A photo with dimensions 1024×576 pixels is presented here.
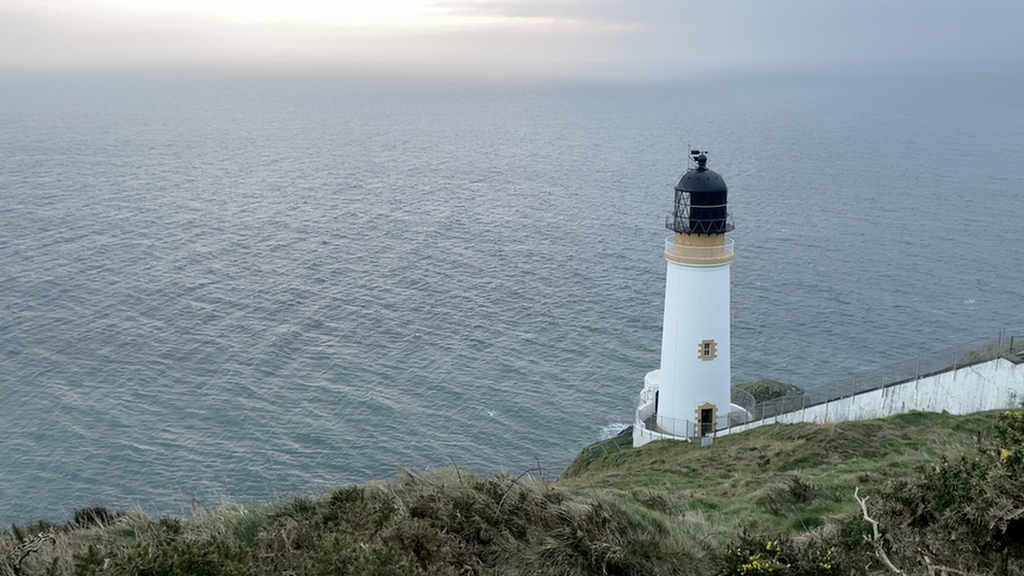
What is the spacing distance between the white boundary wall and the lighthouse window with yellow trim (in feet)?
11.0

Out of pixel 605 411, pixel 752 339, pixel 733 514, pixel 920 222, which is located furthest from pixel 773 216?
pixel 733 514

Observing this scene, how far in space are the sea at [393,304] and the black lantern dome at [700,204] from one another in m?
10.7

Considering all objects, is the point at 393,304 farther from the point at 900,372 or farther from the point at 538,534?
the point at 538,534

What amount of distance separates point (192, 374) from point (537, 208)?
157 ft

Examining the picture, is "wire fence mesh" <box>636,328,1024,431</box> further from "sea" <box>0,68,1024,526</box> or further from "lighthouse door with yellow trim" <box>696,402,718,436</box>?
"sea" <box>0,68,1024,526</box>

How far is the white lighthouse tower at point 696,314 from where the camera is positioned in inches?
1158

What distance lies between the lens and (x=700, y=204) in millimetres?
29453

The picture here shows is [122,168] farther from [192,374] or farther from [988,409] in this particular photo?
[988,409]

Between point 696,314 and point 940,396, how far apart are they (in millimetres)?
8171

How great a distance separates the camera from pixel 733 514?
1413cm

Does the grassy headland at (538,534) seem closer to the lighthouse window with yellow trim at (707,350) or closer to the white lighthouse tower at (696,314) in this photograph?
the white lighthouse tower at (696,314)

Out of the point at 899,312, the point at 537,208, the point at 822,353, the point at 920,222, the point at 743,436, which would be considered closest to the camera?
the point at 743,436

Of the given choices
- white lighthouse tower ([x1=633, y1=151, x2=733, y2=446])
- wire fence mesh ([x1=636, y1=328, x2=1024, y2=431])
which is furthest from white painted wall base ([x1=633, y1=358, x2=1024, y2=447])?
white lighthouse tower ([x1=633, y1=151, x2=733, y2=446])

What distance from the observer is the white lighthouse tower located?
29.4m
